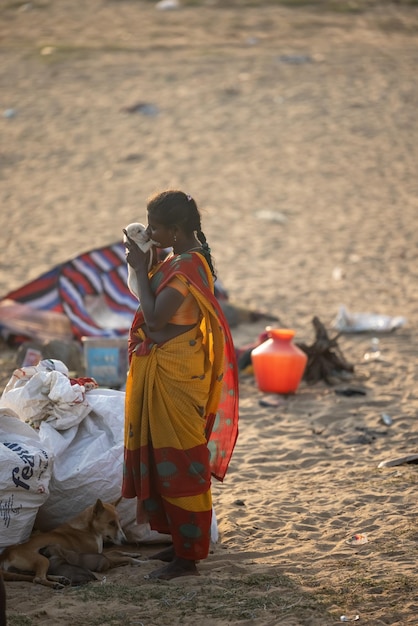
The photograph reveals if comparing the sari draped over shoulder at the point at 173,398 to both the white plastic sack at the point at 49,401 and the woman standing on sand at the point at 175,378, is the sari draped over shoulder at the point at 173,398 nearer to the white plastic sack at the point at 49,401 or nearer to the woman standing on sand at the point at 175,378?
the woman standing on sand at the point at 175,378

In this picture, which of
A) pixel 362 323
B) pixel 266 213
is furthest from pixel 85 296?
pixel 266 213

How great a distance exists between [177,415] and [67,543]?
2.42 feet

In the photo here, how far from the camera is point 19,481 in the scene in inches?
165

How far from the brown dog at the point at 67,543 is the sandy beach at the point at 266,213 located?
9 centimetres

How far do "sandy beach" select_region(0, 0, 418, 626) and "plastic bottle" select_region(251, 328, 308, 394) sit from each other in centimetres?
17

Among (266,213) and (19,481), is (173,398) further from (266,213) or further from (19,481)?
(266,213)

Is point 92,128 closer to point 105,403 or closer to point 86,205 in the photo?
point 86,205

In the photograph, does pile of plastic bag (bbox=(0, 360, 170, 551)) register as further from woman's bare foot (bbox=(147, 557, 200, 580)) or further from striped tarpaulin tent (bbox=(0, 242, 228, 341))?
striped tarpaulin tent (bbox=(0, 242, 228, 341))

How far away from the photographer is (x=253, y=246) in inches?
489


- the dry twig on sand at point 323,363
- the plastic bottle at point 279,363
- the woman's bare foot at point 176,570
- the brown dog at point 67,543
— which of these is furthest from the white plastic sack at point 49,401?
the dry twig on sand at point 323,363

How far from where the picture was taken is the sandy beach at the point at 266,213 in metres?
4.09

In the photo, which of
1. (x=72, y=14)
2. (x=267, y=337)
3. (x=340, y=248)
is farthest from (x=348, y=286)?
(x=72, y=14)

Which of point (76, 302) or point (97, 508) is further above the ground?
point (97, 508)

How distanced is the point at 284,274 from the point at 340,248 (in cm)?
130
